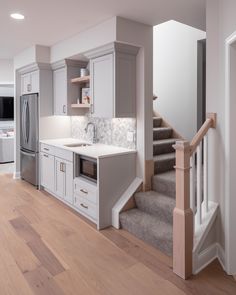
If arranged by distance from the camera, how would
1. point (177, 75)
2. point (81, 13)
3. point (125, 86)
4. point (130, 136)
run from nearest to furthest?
point (81, 13) < point (125, 86) < point (130, 136) < point (177, 75)

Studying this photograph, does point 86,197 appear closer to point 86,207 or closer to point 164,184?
point 86,207

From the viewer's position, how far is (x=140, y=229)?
3.17 metres

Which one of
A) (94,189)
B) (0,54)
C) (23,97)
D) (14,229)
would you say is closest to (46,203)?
(14,229)

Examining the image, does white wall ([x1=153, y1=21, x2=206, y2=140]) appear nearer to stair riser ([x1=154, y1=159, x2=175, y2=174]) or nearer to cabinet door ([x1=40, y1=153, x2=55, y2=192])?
stair riser ([x1=154, y1=159, x2=175, y2=174])

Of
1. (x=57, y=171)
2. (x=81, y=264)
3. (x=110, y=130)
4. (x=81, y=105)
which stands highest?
(x=81, y=105)

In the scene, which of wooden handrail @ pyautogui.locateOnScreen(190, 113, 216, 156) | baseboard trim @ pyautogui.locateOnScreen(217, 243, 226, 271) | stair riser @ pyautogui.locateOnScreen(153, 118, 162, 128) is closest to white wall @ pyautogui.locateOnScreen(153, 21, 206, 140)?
stair riser @ pyautogui.locateOnScreen(153, 118, 162, 128)

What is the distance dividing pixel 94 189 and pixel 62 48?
8.06 feet

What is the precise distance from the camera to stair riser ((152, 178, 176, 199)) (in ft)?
11.4

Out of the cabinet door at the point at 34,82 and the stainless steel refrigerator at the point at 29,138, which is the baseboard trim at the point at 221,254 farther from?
the cabinet door at the point at 34,82

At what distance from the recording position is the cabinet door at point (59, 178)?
171 inches

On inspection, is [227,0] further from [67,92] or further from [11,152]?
[11,152]

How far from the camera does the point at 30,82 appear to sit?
5352 mm

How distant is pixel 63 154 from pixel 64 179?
0.39m

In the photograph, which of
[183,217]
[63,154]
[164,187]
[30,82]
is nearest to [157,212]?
[164,187]
